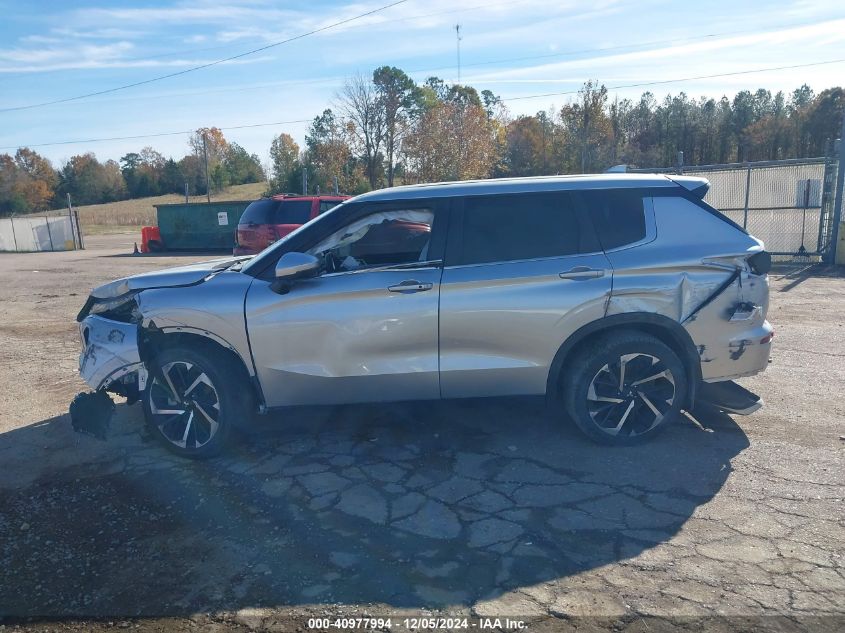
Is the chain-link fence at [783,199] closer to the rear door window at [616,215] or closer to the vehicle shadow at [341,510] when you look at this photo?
the rear door window at [616,215]

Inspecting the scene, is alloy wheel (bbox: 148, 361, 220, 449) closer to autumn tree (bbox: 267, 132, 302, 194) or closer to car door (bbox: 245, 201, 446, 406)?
car door (bbox: 245, 201, 446, 406)

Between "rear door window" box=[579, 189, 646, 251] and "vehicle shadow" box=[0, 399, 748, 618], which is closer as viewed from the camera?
"vehicle shadow" box=[0, 399, 748, 618]

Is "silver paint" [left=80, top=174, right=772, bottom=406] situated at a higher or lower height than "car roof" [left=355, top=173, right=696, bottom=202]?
lower

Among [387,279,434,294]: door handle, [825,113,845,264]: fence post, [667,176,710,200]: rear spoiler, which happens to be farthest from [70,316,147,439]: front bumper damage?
[825,113,845,264]: fence post

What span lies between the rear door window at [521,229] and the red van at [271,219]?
11.8m

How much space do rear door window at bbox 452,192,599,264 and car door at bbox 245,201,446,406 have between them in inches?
8.8

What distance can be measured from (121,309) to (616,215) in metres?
3.68

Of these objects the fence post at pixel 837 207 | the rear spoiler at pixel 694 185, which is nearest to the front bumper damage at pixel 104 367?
the rear spoiler at pixel 694 185

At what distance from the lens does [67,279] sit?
1753 centimetres

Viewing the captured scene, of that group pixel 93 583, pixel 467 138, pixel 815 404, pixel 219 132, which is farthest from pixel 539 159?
pixel 219 132

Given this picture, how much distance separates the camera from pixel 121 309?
501cm

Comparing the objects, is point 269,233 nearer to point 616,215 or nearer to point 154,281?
point 154,281

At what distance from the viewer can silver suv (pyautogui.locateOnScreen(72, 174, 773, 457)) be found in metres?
4.61

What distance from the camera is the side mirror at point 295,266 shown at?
4492mm
